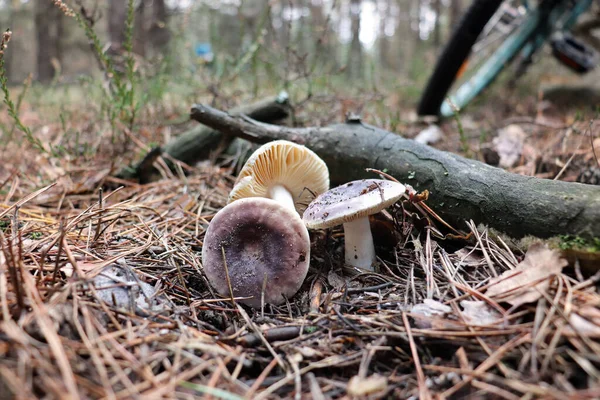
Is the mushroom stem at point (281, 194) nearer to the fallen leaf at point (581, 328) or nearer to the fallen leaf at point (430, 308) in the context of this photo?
the fallen leaf at point (430, 308)

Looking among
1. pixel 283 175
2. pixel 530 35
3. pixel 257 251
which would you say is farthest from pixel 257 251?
pixel 530 35

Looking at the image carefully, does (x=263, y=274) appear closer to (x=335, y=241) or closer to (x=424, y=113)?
(x=335, y=241)

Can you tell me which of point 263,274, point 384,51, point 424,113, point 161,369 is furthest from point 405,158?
point 384,51

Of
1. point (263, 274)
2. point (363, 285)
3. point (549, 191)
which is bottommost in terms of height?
point (363, 285)

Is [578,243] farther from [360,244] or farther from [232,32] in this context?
[232,32]

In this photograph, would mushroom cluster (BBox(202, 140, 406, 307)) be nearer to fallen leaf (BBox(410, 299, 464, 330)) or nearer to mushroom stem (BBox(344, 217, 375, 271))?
mushroom stem (BBox(344, 217, 375, 271))

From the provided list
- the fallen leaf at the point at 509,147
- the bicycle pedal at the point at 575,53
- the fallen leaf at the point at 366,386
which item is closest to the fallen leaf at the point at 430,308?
the fallen leaf at the point at 366,386
